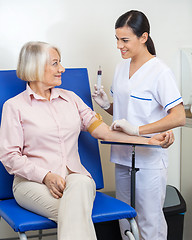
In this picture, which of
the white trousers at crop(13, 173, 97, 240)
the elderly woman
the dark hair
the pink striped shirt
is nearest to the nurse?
the dark hair

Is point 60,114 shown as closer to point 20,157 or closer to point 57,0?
point 20,157

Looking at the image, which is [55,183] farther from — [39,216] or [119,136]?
[119,136]

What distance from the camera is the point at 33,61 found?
2.03 meters

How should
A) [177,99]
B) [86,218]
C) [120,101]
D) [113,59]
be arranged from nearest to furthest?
[86,218] < [177,99] < [120,101] < [113,59]

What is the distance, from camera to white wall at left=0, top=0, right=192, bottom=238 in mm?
2561

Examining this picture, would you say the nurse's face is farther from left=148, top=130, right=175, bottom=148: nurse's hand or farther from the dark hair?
left=148, top=130, right=175, bottom=148: nurse's hand

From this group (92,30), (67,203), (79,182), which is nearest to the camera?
(67,203)

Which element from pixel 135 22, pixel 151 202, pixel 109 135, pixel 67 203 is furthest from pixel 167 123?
pixel 67 203

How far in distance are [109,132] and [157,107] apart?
0.89 ft

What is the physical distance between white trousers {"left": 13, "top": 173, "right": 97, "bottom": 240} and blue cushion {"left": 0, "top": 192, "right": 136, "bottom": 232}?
0.04 meters

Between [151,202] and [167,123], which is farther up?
[167,123]

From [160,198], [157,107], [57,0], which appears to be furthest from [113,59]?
[160,198]

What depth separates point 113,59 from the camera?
9.16 ft

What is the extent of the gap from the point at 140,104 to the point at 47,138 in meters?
0.49
